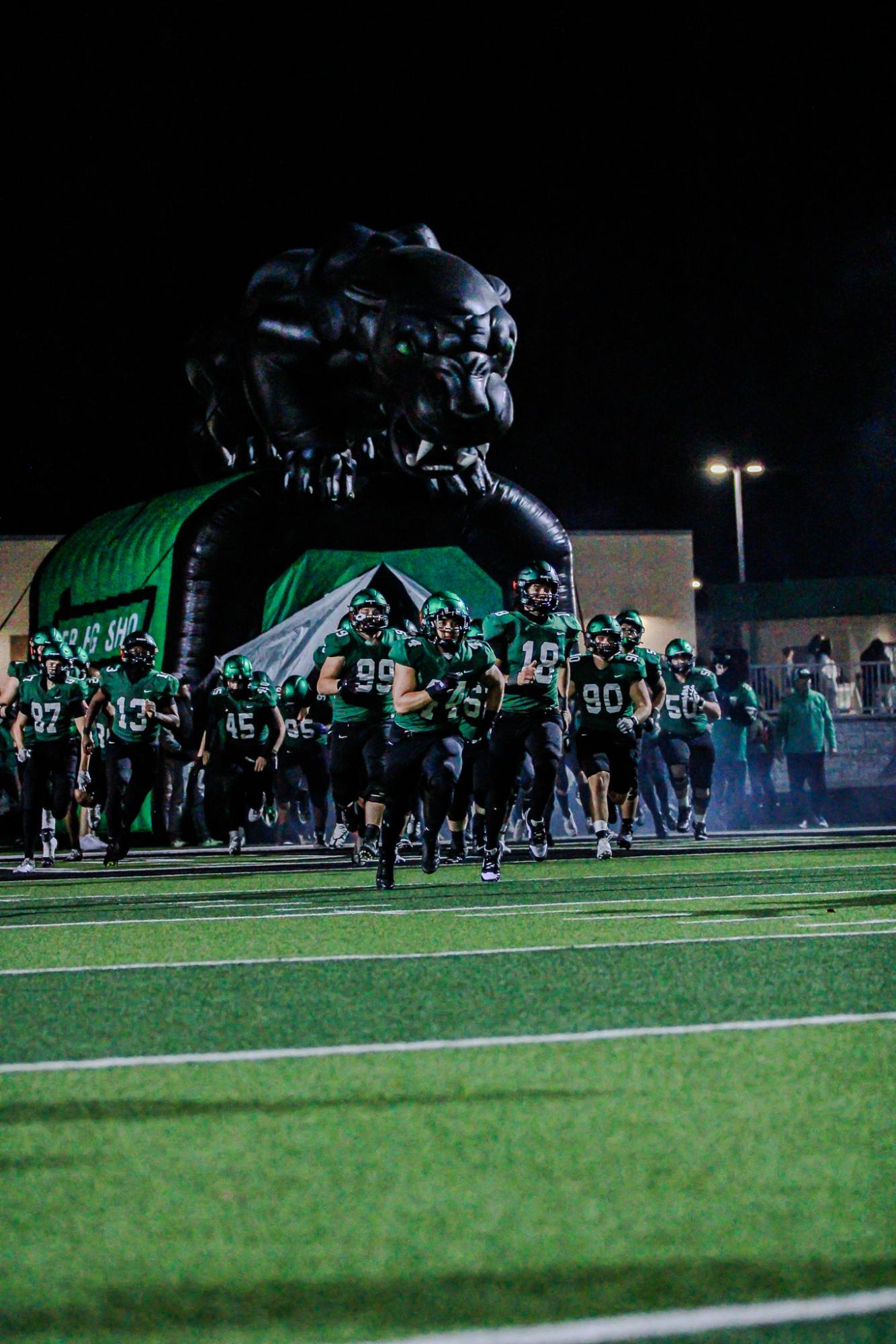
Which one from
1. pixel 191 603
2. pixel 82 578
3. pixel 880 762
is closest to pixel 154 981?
pixel 191 603

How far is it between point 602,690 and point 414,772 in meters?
3.52

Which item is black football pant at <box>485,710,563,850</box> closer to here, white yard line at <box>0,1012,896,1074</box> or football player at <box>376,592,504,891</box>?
football player at <box>376,592,504,891</box>

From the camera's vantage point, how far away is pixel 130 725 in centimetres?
1387

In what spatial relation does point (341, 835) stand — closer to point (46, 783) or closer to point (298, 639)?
point (46, 783)

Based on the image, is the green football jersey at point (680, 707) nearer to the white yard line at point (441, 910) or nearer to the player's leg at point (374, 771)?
the player's leg at point (374, 771)

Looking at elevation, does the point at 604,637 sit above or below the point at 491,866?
above

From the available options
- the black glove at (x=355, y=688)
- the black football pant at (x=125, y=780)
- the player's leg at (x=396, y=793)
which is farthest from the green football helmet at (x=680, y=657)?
the player's leg at (x=396, y=793)

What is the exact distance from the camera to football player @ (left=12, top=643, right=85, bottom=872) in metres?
13.6

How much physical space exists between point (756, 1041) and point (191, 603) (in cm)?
1422

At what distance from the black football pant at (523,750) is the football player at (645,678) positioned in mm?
1381

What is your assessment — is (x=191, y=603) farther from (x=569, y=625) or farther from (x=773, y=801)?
(x=773, y=801)

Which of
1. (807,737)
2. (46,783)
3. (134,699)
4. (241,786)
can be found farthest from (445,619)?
(807,737)

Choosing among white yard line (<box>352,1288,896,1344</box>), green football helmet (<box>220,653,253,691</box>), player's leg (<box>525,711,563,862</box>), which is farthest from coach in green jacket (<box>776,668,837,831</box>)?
white yard line (<box>352,1288,896,1344</box>)

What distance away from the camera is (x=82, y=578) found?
22.4 metres
